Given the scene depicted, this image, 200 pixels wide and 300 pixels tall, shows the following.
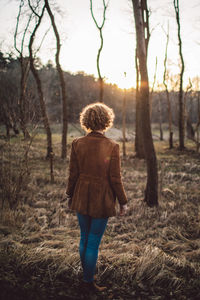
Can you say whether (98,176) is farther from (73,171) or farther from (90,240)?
(90,240)

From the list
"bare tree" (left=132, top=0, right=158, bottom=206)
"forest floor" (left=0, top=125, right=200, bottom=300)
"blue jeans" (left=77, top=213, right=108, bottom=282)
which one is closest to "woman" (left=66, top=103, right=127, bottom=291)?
"blue jeans" (left=77, top=213, right=108, bottom=282)

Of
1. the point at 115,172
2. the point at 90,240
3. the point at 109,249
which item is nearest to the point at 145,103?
the point at 109,249

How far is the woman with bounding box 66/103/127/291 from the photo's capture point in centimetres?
219

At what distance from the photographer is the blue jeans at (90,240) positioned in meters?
2.20

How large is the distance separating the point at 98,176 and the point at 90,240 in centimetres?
66

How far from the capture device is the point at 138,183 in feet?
27.3

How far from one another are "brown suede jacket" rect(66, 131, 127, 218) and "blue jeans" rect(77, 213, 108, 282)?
11 centimetres

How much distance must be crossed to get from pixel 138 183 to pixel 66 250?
212 inches

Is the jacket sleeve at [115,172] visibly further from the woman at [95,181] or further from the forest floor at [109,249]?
the forest floor at [109,249]

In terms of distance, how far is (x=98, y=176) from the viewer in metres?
2.21

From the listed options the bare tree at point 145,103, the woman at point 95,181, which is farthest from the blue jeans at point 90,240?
the bare tree at point 145,103

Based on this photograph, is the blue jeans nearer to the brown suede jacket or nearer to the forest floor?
the brown suede jacket

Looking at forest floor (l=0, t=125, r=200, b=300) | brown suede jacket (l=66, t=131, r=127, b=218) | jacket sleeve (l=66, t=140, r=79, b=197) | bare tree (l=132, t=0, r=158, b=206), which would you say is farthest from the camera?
bare tree (l=132, t=0, r=158, b=206)

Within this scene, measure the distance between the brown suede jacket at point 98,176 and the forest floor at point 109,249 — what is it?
40.5 inches
